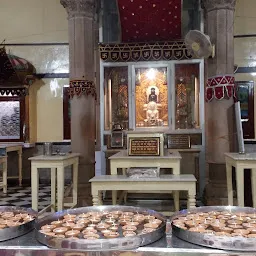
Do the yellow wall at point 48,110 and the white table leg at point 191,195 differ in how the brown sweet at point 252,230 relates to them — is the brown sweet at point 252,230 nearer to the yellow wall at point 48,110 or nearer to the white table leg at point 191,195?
the white table leg at point 191,195

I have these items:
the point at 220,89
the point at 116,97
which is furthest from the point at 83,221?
the point at 116,97

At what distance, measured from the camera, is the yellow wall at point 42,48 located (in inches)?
419

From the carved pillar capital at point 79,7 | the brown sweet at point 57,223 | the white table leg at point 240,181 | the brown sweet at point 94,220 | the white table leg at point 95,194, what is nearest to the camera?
the brown sweet at point 57,223

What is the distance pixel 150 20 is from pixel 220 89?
2685mm

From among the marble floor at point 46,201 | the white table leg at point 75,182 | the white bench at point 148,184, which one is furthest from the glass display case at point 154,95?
the white bench at point 148,184

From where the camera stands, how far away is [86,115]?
25.0 feet

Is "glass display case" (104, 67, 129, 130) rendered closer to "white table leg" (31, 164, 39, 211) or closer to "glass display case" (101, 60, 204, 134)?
"glass display case" (101, 60, 204, 134)

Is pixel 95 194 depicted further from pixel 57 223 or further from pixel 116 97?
pixel 116 97

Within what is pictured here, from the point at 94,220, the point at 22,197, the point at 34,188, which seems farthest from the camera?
the point at 22,197

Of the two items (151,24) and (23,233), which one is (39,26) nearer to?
(151,24)

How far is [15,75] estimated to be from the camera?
9977 millimetres

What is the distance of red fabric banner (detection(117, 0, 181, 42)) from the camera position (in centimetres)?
818

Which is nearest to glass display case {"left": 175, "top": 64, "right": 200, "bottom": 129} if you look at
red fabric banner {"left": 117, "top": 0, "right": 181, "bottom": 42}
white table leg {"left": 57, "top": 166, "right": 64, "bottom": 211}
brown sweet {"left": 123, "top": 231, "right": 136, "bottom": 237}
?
red fabric banner {"left": 117, "top": 0, "right": 181, "bottom": 42}

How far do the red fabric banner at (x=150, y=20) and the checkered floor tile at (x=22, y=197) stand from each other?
13.4 feet
